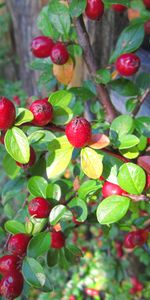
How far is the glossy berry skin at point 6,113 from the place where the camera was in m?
0.49

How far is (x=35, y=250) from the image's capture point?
0.57m

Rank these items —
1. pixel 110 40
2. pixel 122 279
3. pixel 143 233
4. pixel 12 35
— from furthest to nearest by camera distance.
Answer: pixel 12 35, pixel 122 279, pixel 110 40, pixel 143 233

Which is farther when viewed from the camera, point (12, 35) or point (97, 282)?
point (12, 35)

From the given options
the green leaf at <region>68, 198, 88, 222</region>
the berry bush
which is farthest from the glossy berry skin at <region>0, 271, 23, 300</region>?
the green leaf at <region>68, 198, 88, 222</region>

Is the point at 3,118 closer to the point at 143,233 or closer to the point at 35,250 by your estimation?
the point at 35,250

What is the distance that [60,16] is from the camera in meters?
0.72

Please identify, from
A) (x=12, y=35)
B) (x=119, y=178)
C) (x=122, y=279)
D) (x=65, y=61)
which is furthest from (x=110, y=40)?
(x=12, y=35)

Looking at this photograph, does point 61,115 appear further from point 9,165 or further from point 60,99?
point 9,165

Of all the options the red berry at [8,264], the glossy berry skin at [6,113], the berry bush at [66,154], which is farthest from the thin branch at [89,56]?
the red berry at [8,264]

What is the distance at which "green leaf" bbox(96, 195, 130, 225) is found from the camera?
21.2 inches

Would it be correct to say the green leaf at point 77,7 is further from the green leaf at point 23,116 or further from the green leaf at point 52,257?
the green leaf at point 52,257

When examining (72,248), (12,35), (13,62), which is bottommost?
(13,62)

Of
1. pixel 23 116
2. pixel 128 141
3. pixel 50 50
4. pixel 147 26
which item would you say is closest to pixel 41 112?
pixel 23 116

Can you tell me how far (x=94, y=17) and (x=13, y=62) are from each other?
2022 millimetres
